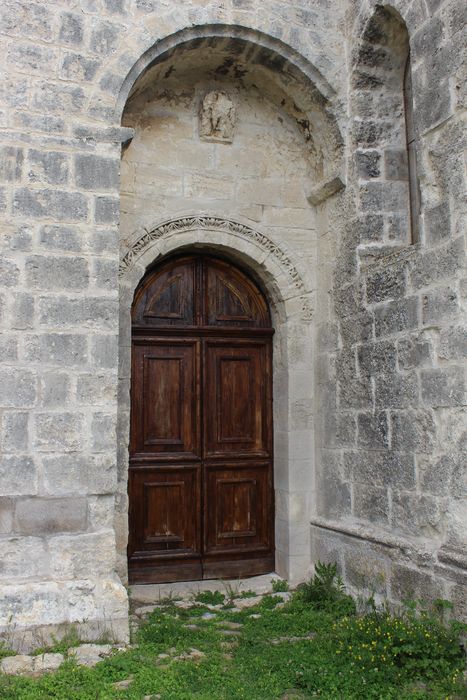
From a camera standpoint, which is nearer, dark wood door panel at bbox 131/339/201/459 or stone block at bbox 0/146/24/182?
stone block at bbox 0/146/24/182

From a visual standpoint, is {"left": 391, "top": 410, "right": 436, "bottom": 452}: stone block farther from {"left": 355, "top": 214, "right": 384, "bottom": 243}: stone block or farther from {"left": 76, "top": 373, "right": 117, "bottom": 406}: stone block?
{"left": 76, "top": 373, "right": 117, "bottom": 406}: stone block

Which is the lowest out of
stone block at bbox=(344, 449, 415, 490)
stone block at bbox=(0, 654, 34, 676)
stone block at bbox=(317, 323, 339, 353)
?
stone block at bbox=(0, 654, 34, 676)

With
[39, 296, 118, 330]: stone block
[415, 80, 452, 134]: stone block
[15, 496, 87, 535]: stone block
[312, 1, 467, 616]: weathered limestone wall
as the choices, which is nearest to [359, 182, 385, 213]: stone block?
[312, 1, 467, 616]: weathered limestone wall

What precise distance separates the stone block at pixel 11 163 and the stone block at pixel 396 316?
253 centimetres

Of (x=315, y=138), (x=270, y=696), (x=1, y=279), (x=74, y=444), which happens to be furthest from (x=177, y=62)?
(x=270, y=696)

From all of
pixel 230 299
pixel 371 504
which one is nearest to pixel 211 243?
pixel 230 299

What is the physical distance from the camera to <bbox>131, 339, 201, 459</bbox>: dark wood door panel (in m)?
5.24

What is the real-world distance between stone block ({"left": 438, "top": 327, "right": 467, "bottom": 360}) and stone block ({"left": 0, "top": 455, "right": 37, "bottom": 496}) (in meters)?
2.52

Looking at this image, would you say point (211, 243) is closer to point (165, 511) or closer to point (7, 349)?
point (7, 349)

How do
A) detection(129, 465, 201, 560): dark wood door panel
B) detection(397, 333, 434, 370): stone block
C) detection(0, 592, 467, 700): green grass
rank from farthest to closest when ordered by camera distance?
detection(129, 465, 201, 560): dark wood door panel → detection(397, 333, 434, 370): stone block → detection(0, 592, 467, 700): green grass

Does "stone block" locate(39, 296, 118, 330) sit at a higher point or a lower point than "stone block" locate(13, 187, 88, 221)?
lower

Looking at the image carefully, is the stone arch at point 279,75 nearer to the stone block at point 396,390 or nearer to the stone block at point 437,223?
the stone block at point 437,223

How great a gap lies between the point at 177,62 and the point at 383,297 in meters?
2.41

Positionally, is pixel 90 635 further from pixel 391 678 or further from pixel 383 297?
pixel 383 297
